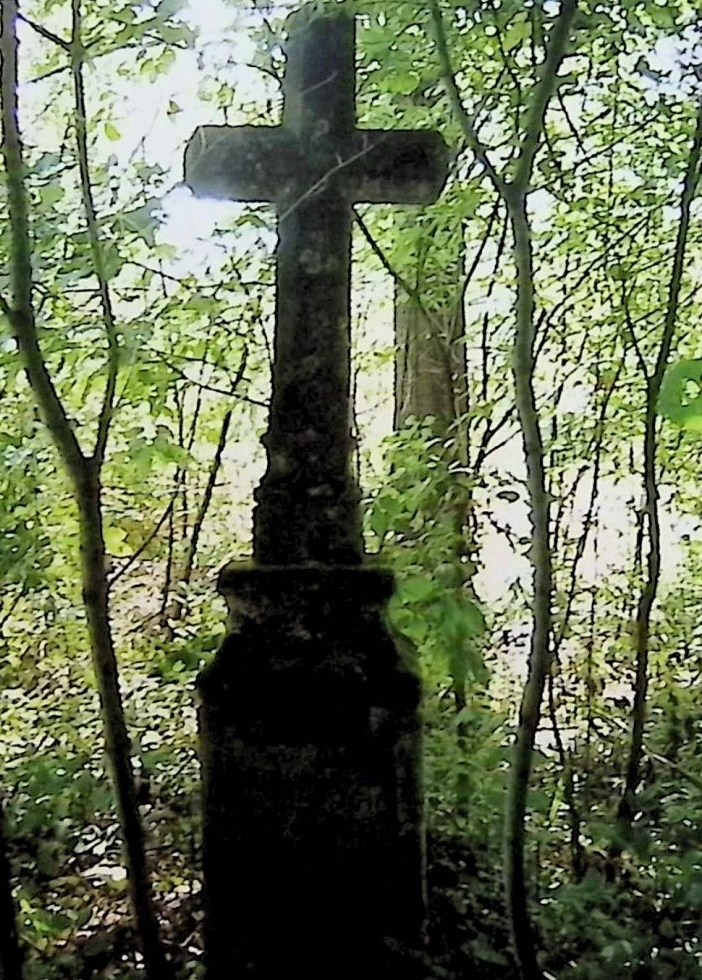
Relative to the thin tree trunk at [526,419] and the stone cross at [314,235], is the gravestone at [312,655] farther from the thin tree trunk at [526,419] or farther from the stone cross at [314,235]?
the thin tree trunk at [526,419]

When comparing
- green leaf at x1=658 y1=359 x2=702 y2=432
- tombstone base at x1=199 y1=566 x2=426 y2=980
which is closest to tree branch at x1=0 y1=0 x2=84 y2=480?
tombstone base at x1=199 y1=566 x2=426 y2=980

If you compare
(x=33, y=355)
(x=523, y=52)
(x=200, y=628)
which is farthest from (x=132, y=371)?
(x=523, y=52)

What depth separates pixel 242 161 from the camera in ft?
8.14

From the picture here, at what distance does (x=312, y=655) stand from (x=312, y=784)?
0.92 ft

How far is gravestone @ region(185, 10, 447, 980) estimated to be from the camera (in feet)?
7.79

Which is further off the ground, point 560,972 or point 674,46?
point 674,46

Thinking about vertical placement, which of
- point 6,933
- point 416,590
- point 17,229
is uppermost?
point 17,229

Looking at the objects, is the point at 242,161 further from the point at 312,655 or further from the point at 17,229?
the point at 312,655

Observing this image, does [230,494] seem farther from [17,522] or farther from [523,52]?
[523,52]

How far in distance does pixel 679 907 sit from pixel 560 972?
0.40m

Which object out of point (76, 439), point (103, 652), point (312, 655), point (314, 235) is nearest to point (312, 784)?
point (312, 655)

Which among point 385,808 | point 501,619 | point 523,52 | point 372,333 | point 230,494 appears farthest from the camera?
point 230,494

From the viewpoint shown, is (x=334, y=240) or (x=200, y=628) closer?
(x=334, y=240)

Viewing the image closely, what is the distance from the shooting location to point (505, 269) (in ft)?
12.0
